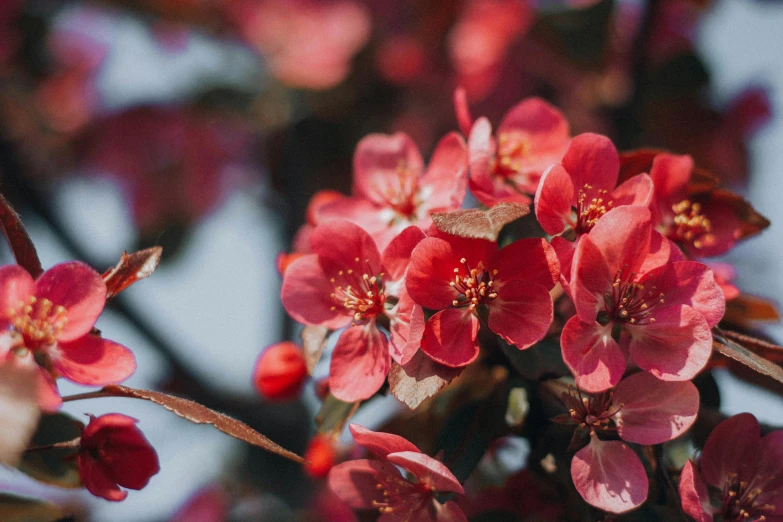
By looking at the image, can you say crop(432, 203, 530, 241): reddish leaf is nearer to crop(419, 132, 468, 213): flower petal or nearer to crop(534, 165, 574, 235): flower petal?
crop(534, 165, 574, 235): flower petal

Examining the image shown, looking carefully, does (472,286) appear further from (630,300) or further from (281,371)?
(281,371)

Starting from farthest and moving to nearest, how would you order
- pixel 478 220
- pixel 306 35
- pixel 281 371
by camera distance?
pixel 306 35 < pixel 281 371 < pixel 478 220

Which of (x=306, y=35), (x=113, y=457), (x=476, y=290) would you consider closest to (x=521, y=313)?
(x=476, y=290)

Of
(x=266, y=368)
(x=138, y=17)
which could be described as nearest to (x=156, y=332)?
(x=266, y=368)

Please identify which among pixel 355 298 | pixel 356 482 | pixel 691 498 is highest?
pixel 355 298

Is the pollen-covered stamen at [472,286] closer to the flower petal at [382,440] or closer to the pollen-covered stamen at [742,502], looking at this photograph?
the flower petal at [382,440]

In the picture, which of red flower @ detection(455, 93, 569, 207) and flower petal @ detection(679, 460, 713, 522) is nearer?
flower petal @ detection(679, 460, 713, 522)

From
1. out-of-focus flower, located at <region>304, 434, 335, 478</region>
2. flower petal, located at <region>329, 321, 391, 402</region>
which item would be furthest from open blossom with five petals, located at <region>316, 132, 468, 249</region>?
out-of-focus flower, located at <region>304, 434, 335, 478</region>
